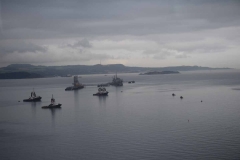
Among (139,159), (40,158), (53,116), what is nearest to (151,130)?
(139,159)

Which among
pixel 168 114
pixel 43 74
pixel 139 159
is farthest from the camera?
pixel 43 74

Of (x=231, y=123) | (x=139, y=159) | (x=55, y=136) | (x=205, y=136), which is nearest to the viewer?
(x=139, y=159)

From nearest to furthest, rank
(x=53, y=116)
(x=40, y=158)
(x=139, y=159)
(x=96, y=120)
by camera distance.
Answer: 1. (x=139, y=159)
2. (x=40, y=158)
3. (x=96, y=120)
4. (x=53, y=116)

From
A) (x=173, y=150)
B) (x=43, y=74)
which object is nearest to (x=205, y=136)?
(x=173, y=150)

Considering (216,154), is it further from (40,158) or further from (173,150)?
(40,158)

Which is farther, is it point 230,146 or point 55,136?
point 55,136

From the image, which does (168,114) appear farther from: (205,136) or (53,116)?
(53,116)

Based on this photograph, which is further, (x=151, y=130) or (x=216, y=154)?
(x=151, y=130)

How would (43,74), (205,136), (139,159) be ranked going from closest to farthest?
(139,159) < (205,136) < (43,74)

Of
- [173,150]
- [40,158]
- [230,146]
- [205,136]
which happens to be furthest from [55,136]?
[230,146]
